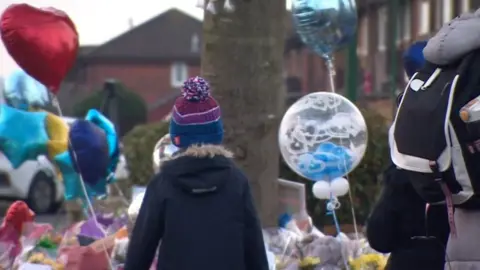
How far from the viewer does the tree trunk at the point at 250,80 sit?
7.24 m

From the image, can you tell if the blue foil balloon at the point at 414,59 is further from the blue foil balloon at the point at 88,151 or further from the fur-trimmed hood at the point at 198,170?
the blue foil balloon at the point at 88,151

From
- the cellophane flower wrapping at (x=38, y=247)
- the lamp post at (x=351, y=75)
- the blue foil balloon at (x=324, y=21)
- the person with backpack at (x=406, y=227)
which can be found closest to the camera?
the person with backpack at (x=406, y=227)

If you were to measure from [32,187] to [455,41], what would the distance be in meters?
13.8

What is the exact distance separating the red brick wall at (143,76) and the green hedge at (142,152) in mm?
51094

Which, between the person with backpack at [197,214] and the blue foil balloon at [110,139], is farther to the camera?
the blue foil balloon at [110,139]

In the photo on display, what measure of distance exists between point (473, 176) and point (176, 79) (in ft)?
202

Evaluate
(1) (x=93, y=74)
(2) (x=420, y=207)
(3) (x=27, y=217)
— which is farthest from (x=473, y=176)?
(1) (x=93, y=74)

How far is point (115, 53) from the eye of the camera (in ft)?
213

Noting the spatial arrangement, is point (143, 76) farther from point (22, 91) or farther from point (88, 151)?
point (88, 151)

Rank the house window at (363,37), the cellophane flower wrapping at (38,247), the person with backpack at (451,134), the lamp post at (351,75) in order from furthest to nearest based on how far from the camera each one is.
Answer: the house window at (363,37) → the lamp post at (351,75) → the cellophane flower wrapping at (38,247) → the person with backpack at (451,134)

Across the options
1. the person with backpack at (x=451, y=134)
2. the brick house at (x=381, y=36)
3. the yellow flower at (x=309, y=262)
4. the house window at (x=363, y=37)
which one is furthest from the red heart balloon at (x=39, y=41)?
the house window at (x=363, y=37)

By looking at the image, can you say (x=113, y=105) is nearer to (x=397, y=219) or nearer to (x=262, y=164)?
(x=262, y=164)

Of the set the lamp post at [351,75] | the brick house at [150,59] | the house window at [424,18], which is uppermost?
the lamp post at [351,75]

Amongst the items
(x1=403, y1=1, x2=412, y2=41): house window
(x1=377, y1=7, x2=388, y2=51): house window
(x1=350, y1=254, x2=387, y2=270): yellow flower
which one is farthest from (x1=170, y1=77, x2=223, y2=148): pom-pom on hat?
(x1=377, y1=7, x2=388, y2=51): house window
